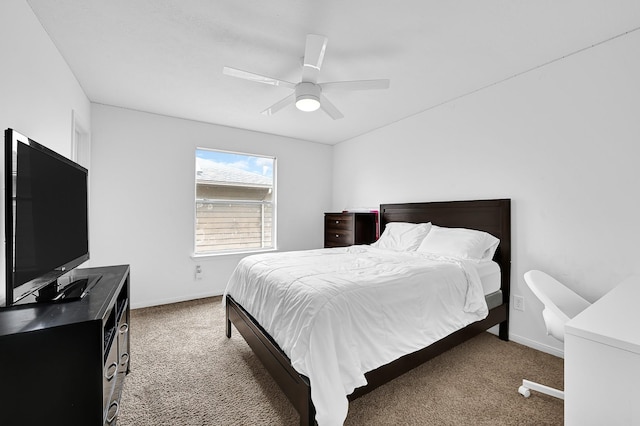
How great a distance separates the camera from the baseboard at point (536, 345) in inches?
89.8

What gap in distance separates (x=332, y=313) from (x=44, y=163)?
163 cm

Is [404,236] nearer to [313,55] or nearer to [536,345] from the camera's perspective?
[536,345]

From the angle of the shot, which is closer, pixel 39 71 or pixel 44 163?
pixel 44 163

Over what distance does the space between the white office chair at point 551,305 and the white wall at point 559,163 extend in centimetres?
35

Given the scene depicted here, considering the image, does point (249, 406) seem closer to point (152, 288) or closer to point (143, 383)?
point (143, 383)

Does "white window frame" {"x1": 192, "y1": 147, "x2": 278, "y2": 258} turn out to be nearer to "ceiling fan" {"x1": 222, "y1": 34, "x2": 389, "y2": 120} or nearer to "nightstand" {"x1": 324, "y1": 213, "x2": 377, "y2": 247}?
"nightstand" {"x1": 324, "y1": 213, "x2": 377, "y2": 247}

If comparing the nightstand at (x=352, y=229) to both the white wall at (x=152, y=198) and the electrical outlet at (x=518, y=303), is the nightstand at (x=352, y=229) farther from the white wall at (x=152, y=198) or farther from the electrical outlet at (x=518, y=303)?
the electrical outlet at (x=518, y=303)

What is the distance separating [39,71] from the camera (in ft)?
5.95

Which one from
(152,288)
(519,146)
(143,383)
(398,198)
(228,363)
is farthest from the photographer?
(398,198)

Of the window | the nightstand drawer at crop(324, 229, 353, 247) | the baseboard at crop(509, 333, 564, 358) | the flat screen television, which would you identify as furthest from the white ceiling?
the baseboard at crop(509, 333, 564, 358)

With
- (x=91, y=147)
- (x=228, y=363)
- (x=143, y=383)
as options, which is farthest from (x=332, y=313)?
(x=91, y=147)

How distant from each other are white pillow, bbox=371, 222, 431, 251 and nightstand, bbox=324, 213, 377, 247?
600mm

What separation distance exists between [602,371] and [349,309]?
1.03 meters

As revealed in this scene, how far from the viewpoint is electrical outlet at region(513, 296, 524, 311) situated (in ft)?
8.32
